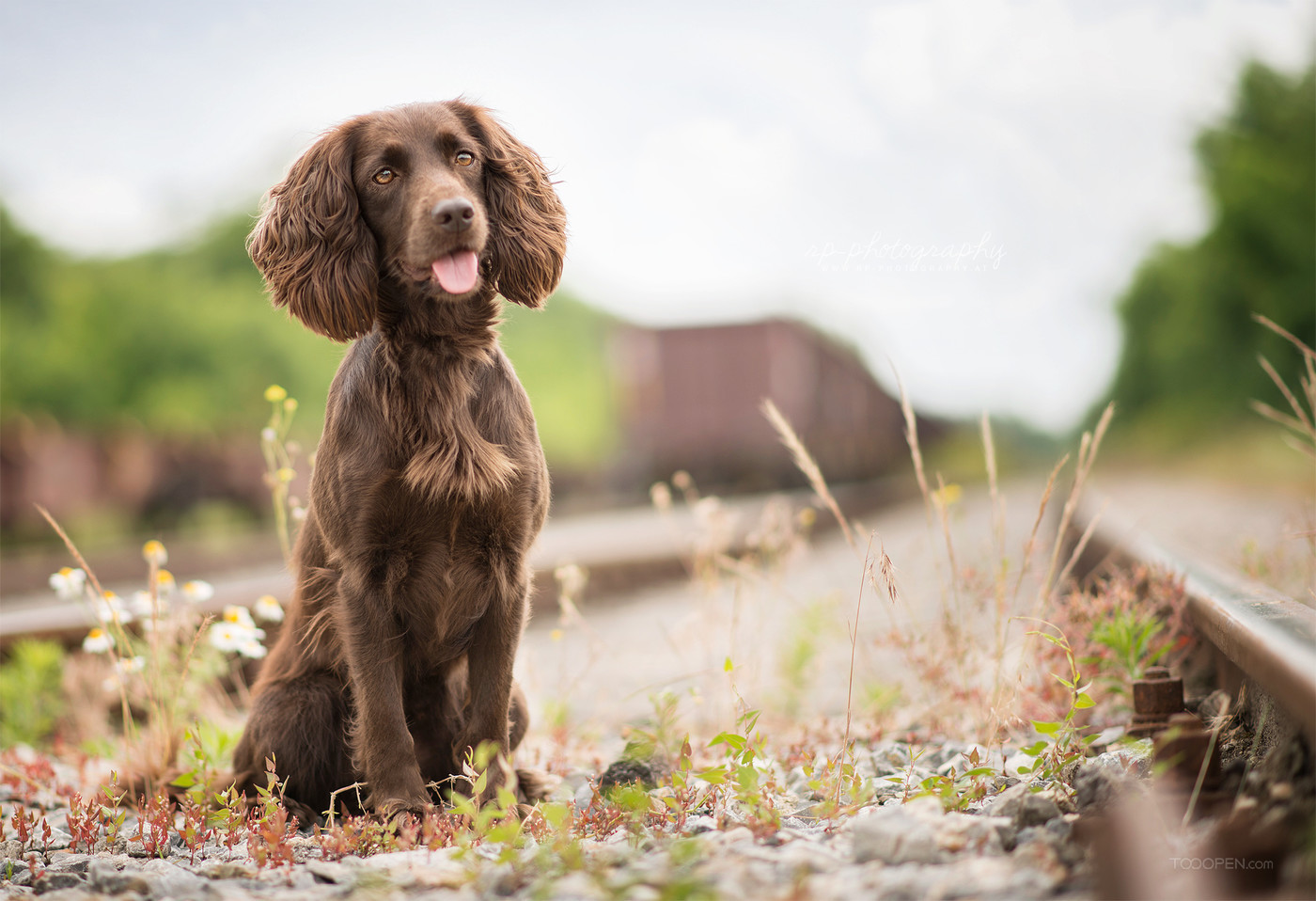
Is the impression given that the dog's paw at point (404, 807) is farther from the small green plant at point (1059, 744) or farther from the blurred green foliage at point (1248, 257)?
the blurred green foliage at point (1248, 257)

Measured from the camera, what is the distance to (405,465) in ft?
7.37

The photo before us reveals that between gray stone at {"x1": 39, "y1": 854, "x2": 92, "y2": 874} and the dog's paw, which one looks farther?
the dog's paw

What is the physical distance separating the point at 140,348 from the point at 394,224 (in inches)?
1241

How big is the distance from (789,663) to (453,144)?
7.69 ft

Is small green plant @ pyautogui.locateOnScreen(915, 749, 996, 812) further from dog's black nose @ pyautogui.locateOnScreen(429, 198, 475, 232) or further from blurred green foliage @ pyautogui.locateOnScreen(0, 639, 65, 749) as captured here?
blurred green foliage @ pyautogui.locateOnScreen(0, 639, 65, 749)

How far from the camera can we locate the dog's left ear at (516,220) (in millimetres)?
2566

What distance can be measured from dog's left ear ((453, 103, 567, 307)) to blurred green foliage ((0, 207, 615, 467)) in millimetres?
23066

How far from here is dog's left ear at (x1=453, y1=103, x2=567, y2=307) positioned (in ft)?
8.42

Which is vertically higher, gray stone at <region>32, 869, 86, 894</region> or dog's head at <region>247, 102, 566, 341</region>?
dog's head at <region>247, 102, 566, 341</region>

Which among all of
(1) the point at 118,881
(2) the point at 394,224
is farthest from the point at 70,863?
(2) the point at 394,224

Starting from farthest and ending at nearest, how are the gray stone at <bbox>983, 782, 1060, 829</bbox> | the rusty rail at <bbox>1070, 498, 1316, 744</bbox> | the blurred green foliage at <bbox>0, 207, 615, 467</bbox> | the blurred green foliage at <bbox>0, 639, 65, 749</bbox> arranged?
the blurred green foliage at <bbox>0, 207, 615, 467</bbox>, the blurred green foliage at <bbox>0, 639, 65, 749</bbox>, the gray stone at <bbox>983, 782, 1060, 829</bbox>, the rusty rail at <bbox>1070, 498, 1316, 744</bbox>

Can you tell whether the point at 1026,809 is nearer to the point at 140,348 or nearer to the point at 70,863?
the point at 70,863

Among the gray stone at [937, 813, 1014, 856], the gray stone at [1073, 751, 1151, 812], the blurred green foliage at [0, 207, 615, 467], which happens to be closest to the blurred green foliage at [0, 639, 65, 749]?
the gray stone at [937, 813, 1014, 856]

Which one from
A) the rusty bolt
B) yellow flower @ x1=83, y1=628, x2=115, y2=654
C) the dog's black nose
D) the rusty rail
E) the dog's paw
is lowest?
the dog's paw
